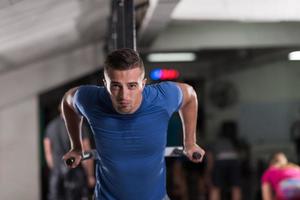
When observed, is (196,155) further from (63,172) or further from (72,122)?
(63,172)

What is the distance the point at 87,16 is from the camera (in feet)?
18.5

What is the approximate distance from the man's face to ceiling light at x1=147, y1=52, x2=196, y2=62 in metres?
5.86

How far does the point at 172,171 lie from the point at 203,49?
5.47ft

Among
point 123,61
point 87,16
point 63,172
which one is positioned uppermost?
point 87,16

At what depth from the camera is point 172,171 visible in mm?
8156

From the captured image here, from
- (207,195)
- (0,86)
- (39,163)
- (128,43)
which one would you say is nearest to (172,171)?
(207,195)

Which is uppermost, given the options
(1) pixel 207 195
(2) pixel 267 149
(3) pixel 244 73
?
(3) pixel 244 73

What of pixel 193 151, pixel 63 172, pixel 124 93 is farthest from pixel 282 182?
pixel 124 93

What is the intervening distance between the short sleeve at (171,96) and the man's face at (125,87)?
166 mm

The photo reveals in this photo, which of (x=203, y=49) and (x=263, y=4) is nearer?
(x=263, y=4)

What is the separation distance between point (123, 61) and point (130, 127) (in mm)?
268

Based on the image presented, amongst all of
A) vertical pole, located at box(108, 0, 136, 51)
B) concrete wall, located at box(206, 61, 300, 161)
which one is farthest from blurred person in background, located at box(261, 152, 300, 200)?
concrete wall, located at box(206, 61, 300, 161)

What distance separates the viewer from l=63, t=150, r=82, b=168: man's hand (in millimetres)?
2555

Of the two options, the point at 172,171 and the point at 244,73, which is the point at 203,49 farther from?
the point at 172,171
